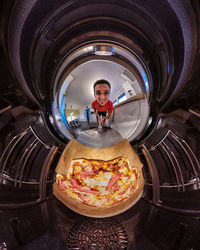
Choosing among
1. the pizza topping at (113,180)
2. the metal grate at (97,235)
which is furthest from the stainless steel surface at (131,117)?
the metal grate at (97,235)

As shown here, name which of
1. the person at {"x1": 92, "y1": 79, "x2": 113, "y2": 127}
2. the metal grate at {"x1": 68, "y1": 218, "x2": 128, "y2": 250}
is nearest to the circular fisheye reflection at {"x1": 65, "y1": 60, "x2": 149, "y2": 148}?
the person at {"x1": 92, "y1": 79, "x2": 113, "y2": 127}

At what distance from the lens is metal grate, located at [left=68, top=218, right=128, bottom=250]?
28 cm

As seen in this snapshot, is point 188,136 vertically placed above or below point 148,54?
below

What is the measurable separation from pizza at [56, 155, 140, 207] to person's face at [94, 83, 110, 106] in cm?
17

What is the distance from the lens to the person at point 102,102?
0.32 metres

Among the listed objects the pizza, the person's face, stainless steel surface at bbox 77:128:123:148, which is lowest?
the pizza

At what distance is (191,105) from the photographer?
33cm

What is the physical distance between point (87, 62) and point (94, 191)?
1.05ft

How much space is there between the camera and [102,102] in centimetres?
34

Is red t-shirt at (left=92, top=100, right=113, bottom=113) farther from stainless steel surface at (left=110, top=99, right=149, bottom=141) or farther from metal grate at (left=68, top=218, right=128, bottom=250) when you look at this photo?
metal grate at (left=68, top=218, right=128, bottom=250)

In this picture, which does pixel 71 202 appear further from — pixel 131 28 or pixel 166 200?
pixel 131 28

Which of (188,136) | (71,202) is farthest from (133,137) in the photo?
(71,202)

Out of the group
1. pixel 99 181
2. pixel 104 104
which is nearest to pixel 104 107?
pixel 104 104

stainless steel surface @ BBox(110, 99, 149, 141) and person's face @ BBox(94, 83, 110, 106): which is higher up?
person's face @ BBox(94, 83, 110, 106)
